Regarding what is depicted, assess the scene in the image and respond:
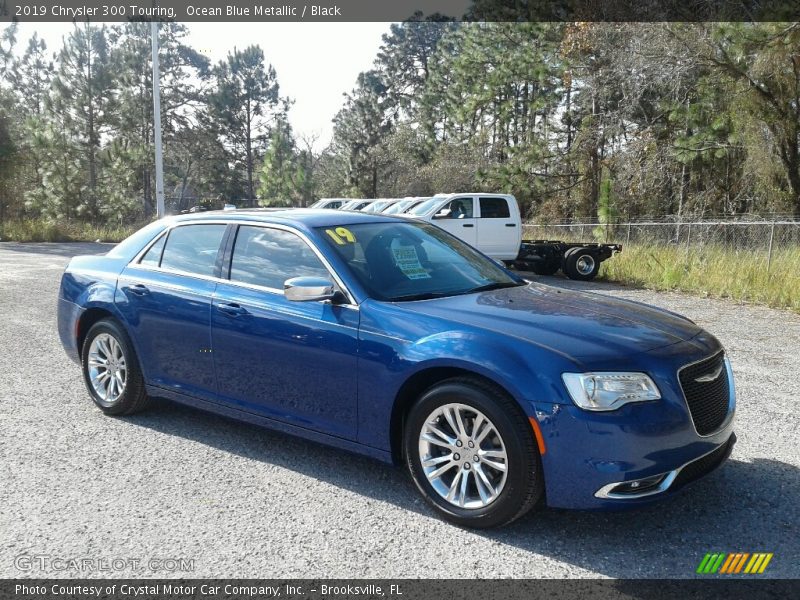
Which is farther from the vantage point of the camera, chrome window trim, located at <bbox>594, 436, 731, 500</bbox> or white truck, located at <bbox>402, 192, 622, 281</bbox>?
white truck, located at <bbox>402, 192, 622, 281</bbox>

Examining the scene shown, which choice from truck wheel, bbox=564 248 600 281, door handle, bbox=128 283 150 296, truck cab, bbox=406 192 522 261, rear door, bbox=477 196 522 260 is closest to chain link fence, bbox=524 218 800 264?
truck wheel, bbox=564 248 600 281

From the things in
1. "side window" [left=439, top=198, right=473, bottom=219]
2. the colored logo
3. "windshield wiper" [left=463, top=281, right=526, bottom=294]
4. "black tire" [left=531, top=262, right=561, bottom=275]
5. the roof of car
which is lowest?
the colored logo

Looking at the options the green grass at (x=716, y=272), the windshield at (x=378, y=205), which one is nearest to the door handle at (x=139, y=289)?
the green grass at (x=716, y=272)

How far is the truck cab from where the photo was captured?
16.8m

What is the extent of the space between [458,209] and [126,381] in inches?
499

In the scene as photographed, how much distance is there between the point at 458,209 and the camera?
56.1ft

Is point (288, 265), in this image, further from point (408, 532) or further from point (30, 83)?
point (30, 83)

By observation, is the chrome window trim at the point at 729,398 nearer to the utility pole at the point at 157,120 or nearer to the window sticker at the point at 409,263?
the window sticker at the point at 409,263

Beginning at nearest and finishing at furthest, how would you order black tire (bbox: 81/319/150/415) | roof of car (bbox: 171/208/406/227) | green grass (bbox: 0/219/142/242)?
roof of car (bbox: 171/208/406/227), black tire (bbox: 81/319/150/415), green grass (bbox: 0/219/142/242)

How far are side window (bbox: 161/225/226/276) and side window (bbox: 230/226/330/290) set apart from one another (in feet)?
0.73

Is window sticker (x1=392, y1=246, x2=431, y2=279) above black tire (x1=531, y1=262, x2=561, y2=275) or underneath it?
above

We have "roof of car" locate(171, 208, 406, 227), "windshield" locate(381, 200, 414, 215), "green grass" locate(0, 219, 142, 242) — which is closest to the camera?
"roof of car" locate(171, 208, 406, 227)

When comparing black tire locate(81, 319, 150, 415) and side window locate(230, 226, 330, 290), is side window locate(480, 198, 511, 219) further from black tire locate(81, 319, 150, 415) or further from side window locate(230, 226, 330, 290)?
side window locate(230, 226, 330, 290)

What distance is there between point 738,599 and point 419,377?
5.80 ft
